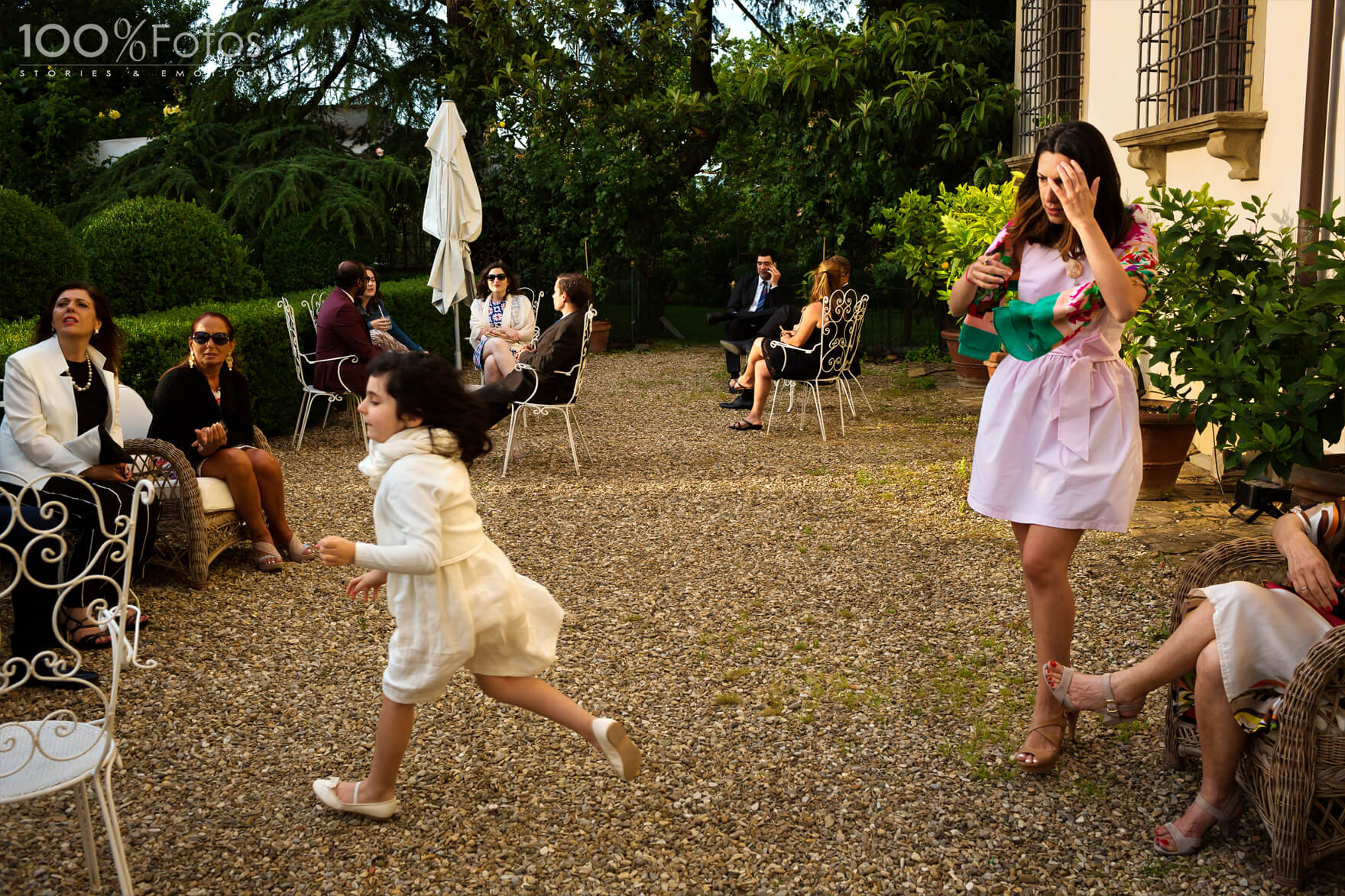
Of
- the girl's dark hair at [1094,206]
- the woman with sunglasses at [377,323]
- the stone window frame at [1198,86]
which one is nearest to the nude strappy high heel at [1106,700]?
the girl's dark hair at [1094,206]

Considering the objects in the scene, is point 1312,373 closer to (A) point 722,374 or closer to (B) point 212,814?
(B) point 212,814

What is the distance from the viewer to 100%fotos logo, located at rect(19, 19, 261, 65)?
1423 cm

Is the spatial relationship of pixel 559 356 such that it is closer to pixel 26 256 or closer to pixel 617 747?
pixel 26 256

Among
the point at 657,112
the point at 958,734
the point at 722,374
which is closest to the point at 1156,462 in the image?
the point at 958,734

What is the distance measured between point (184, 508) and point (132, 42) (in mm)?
14228

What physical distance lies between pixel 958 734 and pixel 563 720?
1222 mm

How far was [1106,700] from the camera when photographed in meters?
2.64

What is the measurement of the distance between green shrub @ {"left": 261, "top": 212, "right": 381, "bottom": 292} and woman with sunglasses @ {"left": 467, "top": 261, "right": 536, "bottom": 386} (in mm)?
4946

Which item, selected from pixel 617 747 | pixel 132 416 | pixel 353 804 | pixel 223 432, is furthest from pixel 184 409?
pixel 617 747

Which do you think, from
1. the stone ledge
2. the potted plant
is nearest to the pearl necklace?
the potted plant

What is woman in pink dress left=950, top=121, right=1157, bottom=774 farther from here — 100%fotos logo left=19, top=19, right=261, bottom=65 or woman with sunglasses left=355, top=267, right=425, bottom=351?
100%fotos logo left=19, top=19, right=261, bottom=65

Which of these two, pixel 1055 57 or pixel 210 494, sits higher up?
pixel 1055 57

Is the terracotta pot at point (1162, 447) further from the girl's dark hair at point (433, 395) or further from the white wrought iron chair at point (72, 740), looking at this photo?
the white wrought iron chair at point (72, 740)

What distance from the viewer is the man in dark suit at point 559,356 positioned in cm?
679
